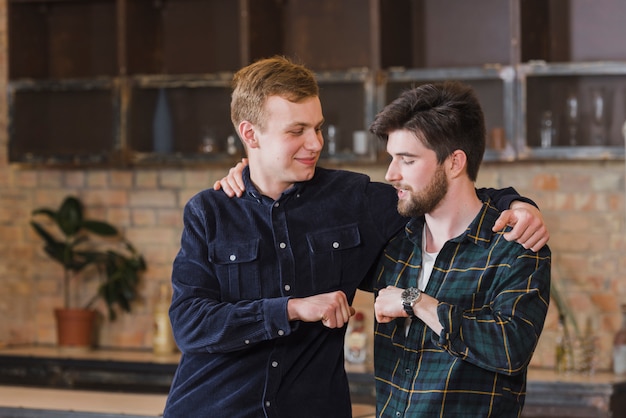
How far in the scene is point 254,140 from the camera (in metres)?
2.96

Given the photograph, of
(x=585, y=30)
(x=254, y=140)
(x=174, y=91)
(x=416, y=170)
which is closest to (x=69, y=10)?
(x=174, y=91)

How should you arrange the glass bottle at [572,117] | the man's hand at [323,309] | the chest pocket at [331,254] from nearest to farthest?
the man's hand at [323,309], the chest pocket at [331,254], the glass bottle at [572,117]

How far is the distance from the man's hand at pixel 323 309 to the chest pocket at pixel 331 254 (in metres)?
0.23

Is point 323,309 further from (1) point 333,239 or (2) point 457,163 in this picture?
(2) point 457,163

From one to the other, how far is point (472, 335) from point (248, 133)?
0.87 meters

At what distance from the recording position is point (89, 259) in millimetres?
6281

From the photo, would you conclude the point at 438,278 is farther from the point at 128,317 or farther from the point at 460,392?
the point at 128,317

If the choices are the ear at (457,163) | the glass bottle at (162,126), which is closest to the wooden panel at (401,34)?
the glass bottle at (162,126)

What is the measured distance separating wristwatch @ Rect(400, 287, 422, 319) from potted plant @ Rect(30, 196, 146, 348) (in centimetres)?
395

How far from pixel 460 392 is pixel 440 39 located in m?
Result: 3.56

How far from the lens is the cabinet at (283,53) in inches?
210

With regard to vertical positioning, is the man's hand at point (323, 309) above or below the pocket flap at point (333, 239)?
below

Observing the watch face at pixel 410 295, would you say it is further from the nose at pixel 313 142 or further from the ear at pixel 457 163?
the nose at pixel 313 142

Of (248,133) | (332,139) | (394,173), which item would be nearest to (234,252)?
(248,133)
